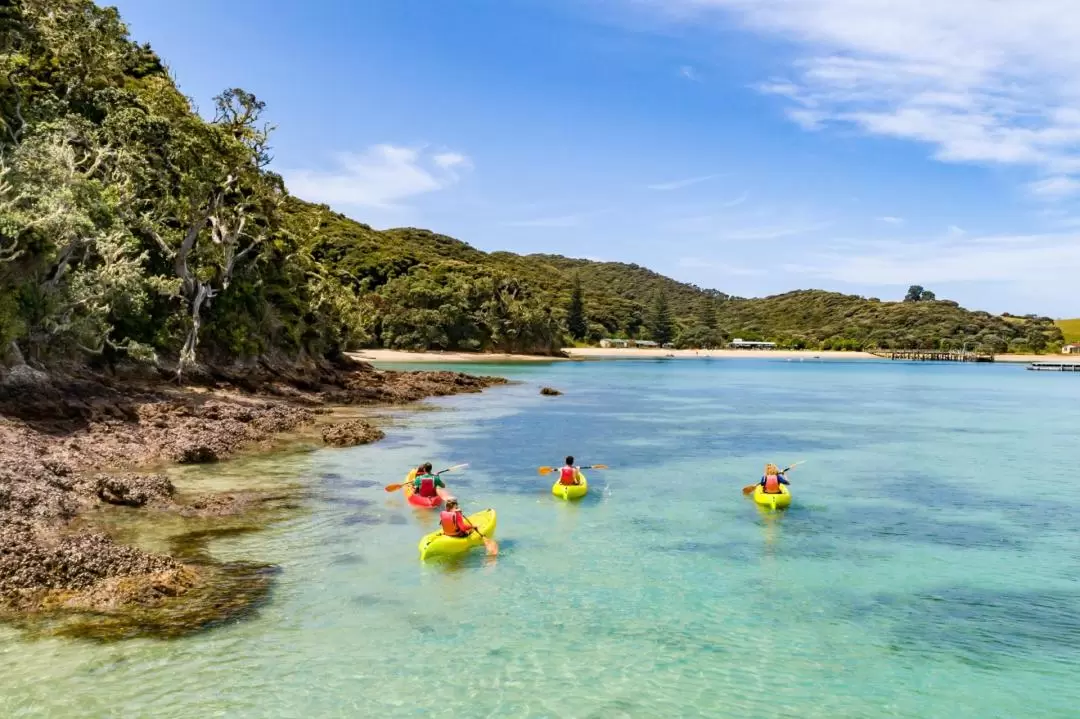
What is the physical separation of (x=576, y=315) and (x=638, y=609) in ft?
485

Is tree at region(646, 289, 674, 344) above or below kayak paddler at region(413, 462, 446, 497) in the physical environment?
above

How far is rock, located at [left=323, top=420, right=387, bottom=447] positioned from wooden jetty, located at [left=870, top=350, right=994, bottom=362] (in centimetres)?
14931

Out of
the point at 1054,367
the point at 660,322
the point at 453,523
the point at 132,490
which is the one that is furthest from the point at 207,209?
the point at 660,322

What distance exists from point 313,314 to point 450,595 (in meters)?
46.9

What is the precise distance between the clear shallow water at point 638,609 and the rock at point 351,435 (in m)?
2.10

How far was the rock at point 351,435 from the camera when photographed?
30130 millimetres

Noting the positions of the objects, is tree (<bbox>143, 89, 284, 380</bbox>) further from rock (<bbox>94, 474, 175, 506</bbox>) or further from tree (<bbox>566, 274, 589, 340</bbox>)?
tree (<bbox>566, 274, 589, 340</bbox>)

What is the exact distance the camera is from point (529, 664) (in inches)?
427

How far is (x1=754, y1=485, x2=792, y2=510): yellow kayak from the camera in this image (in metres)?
20.8

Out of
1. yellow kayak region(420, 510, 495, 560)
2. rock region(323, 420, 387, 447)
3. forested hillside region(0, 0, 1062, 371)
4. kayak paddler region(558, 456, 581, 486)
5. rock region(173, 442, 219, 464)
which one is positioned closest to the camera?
yellow kayak region(420, 510, 495, 560)

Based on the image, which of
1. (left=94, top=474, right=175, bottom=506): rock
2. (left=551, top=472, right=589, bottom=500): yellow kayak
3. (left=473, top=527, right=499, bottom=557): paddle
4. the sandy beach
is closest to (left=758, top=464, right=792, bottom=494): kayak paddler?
(left=551, top=472, right=589, bottom=500): yellow kayak

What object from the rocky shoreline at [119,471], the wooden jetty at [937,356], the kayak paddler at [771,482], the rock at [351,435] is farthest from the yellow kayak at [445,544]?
the wooden jetty at [937,356]

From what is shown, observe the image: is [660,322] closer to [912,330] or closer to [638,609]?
[912,330]

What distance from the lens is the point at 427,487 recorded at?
65.2 ft
